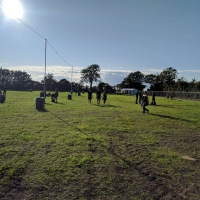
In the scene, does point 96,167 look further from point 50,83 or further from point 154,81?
point 154,81

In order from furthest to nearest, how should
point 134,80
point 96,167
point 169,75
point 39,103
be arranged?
point 134,80 → point 169,75 → point 39,103 → point 96,167

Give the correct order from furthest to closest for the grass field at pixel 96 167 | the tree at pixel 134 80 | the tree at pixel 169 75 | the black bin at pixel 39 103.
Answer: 1. the tree at pixel 134 80
2. the tree at pixel 169 75
3. the black bin at pixel 39 103
4. the grass field at pixel 96 167

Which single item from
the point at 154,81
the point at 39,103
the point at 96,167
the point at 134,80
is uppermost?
the point at 134,80

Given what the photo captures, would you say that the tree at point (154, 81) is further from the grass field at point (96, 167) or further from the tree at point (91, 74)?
the grass field at point (96, 167)

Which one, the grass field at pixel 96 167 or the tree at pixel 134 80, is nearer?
the grass field at pixel 96 167

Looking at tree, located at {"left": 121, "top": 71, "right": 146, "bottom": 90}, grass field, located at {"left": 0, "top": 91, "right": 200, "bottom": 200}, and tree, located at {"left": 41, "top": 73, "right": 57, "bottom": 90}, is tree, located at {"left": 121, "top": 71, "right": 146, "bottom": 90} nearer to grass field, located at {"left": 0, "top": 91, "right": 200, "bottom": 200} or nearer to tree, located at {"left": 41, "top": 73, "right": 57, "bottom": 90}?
tree, located at {"left": 41, "top": 73, "right": 57, "bottom": 90}

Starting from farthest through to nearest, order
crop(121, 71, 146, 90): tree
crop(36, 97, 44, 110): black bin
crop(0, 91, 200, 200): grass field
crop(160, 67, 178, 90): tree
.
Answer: crop(121, 71, 146, 90): tree < crop(160, 67, 178, 90): tree < crop(36, 97, 44, 110): black bin < crop(0, 91, 200, 200): grass field

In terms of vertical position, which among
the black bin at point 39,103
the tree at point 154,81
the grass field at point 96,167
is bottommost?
the grass field at point 96,167

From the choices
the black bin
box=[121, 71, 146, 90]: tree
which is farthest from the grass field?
box=[121, 71, 146, 90]: tree

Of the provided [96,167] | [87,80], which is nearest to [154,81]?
[87,80]

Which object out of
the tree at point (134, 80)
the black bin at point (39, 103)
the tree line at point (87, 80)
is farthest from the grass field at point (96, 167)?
the tree at point (134, 80)

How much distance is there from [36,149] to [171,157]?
12.2ft

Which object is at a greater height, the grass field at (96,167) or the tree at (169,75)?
the tree at (169,75)

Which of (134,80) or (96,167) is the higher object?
(134,80)
